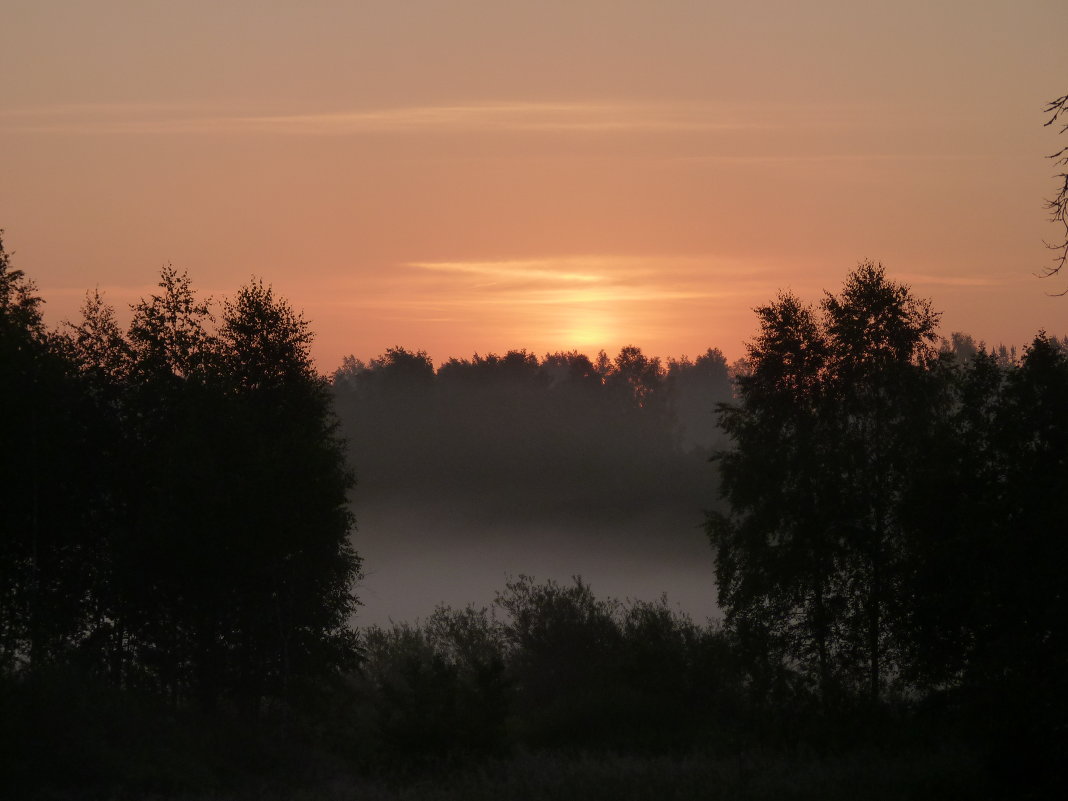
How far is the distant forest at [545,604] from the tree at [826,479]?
93mm

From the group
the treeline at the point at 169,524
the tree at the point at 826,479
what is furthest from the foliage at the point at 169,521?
the tree at the point at 826,479

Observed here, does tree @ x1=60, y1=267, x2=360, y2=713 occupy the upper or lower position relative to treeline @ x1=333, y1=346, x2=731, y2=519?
lower

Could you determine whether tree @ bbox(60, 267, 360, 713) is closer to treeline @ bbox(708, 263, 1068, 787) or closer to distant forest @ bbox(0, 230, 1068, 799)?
distant forest @ bbox(0, 230, 1068, 799)

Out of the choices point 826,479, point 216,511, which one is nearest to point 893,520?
point 826,479

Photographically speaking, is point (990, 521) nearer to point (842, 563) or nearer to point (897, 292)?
point (842, 563)

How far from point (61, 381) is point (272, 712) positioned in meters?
12.2

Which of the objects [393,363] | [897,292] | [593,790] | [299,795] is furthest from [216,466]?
[393,363]

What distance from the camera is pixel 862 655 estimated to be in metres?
33.2

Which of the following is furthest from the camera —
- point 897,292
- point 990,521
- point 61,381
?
point 897,292

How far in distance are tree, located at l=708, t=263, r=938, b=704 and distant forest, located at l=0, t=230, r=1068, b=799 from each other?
0.09 metres

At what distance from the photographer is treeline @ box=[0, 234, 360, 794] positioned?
31.3m

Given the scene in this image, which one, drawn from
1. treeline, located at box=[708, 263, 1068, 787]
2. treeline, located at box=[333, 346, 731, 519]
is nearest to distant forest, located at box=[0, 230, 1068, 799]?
treeline, located at box=[708, 263, 1068, 787]

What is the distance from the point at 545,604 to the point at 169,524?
47.8ft

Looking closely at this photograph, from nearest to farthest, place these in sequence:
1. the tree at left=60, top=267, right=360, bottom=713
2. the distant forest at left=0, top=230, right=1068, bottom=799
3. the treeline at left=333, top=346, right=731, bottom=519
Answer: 1. the distant forest at left=0, top=230, right=1068, bottom=799
2. the tree at left=60, top=267, right=360, bottom=713
3. the treeline at left=333, top=346, right=731, bottom=519
